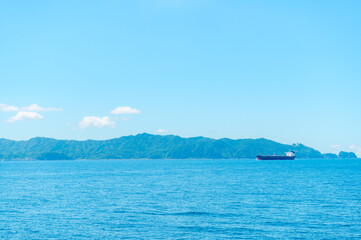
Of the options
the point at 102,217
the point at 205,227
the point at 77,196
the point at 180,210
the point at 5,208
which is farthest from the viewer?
the point at 77,196

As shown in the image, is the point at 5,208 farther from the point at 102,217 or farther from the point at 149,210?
the point at 149,210

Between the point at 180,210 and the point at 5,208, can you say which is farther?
the point at 5,208

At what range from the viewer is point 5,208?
6462 centimetres

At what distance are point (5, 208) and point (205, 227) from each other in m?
39.0

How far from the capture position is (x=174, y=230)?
4697cm

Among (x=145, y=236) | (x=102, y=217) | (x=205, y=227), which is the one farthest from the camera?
(x=102, y=217)

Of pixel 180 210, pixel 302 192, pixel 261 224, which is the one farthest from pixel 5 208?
pixel 302 192

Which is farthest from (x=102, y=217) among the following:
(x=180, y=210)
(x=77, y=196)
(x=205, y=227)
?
(x=77, y=196)

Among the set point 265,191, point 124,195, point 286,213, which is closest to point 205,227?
point 286,213

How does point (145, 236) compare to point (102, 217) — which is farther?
point (102, 217)

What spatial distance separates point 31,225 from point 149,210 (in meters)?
19.0

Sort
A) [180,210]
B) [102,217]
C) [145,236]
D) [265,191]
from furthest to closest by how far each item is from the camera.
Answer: [265,191]
[180,210]
[102,217]
[145,236]

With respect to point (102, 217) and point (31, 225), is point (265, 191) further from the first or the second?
point (31, 225)

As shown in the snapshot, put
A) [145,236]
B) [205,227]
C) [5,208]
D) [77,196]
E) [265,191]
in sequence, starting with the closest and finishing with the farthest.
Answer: [145,236] → [205,227] → [5,208] → [77,196] → [265,191]
